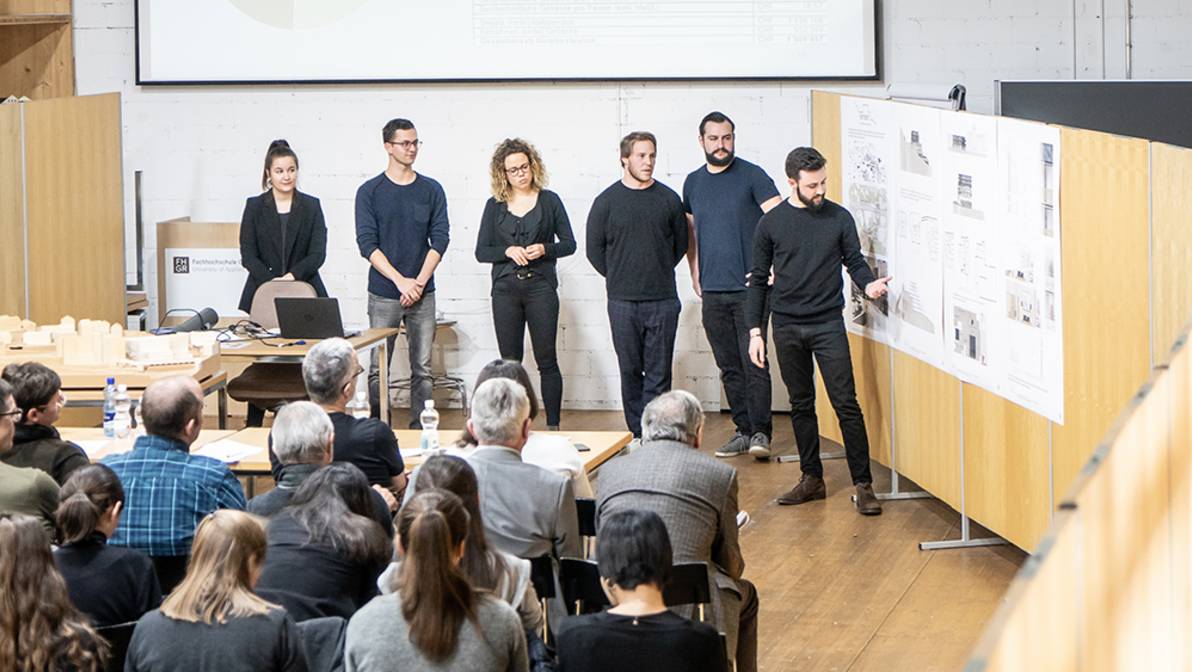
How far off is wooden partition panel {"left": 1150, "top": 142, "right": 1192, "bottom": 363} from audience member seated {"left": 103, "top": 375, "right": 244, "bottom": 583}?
9.70 feet

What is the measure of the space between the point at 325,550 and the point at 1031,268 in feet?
10.8

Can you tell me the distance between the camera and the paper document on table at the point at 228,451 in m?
5.89

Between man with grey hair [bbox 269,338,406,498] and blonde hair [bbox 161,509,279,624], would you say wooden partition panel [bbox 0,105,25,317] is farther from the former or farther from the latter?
blonde hair [bbox 161,509,279,624]

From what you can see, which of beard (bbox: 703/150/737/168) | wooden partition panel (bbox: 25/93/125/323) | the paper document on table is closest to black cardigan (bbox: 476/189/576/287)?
beard (bbox: 703/150/737/168)

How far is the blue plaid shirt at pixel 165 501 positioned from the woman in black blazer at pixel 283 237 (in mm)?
4359

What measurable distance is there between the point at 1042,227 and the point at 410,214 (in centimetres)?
396

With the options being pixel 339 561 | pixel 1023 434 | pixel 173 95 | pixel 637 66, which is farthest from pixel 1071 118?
pixel 339 561

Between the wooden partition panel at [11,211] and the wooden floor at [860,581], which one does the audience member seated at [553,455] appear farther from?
the wooden partition panel at [11,211]

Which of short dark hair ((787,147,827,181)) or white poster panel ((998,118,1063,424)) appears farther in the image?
short dark hair ((787,147,827,181))

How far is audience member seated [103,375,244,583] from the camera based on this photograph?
15.3 ft

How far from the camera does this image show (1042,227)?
619 cm

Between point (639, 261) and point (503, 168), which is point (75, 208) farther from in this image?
point (639, 261)

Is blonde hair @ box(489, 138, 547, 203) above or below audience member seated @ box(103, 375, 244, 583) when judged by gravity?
above

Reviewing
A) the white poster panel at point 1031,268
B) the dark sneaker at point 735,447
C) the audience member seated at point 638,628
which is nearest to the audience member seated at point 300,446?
the audience member seated at point 638,628
